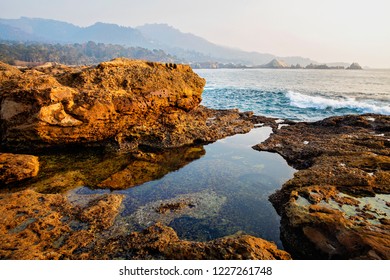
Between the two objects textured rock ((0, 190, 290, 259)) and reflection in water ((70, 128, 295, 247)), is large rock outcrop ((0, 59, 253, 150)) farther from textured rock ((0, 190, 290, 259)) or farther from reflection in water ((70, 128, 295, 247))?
textured rock ((0, 190, 290, 259))

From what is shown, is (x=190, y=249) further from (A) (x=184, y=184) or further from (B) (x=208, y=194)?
(A) (x=184, y=184)

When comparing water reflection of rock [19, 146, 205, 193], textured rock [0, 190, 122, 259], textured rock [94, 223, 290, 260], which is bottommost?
water reflection of rock [19, 146, 205, 193]

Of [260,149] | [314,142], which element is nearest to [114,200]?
[260,149]

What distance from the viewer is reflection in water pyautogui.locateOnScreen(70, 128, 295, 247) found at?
22.2ft

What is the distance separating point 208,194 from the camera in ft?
27.7

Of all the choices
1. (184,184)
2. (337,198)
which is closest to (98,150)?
(184,184)

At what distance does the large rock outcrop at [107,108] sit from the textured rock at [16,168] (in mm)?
1445

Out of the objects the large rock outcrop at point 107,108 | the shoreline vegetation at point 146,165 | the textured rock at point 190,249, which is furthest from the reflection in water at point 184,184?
the large rock outcrop at point 107,108

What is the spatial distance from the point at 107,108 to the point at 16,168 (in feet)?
14.2

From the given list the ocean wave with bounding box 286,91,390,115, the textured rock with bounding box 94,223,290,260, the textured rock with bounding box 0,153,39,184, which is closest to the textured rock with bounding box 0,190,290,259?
the textured rock with bounding box 94,223,290,260

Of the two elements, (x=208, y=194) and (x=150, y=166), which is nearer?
(x=208, y=194)

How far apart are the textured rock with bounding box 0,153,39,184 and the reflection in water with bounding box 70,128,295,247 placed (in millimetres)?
2300

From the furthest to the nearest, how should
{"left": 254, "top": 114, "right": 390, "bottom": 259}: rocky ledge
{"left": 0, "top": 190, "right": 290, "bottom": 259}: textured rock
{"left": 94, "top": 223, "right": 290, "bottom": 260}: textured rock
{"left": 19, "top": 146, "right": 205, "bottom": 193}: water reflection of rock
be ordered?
{"left": 19, "top": 146, "right": 205, "bottom": 193}: water reflection of rock → {"left": 254, "top": 114, "right": 390, "bottom": 259}: rocky ledge → {"left": 0, "top": 190, "right": 290, "bottom": 259}: textured rock → {"left": 94, "top": 223, "right": 290, "bottom": 260}: textured rock

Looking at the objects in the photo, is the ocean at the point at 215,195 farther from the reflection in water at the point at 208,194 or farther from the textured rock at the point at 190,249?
the textured rock at the point at 190,249
